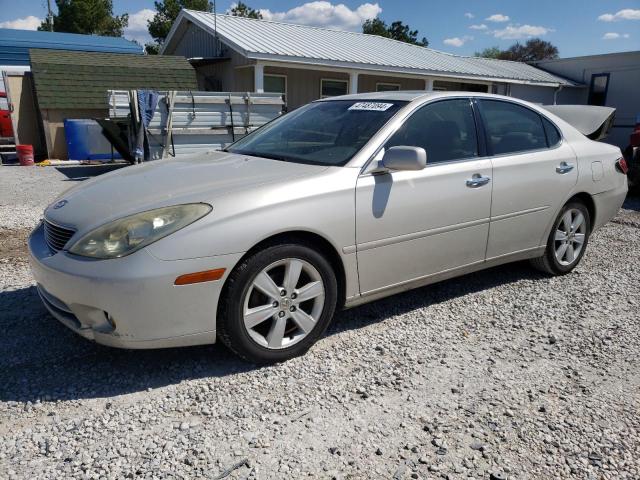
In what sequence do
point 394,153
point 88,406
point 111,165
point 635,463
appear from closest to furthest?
point 635,463 < point 88,406 < point 394,153 < point 111,165

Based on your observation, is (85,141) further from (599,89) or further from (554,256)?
(599,89)

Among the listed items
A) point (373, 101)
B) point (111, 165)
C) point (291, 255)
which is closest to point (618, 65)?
point (111, 165)

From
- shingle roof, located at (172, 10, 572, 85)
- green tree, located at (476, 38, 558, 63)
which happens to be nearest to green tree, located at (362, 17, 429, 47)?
green tree, located at (476, 38, 558, 63)

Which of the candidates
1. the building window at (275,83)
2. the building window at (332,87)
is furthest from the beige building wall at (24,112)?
the building window at (332,87)

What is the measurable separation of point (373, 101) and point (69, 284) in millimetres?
2348

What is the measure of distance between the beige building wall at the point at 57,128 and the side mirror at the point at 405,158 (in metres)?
13.0

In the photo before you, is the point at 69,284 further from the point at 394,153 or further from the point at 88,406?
the point at 394,153

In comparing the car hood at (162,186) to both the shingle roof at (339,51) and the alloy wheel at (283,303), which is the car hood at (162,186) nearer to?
the alloy wheel at (283,303)

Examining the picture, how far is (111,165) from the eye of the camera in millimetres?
13258

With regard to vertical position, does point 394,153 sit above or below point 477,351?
above

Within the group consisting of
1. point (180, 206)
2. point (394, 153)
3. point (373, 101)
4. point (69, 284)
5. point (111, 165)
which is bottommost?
point (111, 165)

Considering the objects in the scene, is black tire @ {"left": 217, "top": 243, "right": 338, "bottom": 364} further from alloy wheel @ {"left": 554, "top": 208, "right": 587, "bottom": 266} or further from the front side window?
alloy wheel @ {"left": 554, "top": 208, "right": 587, "bottom": 266}

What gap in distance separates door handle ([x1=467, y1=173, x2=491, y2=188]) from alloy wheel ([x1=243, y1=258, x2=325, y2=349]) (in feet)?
4.48

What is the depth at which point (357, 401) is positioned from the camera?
8.80ft
